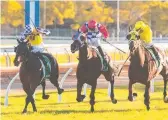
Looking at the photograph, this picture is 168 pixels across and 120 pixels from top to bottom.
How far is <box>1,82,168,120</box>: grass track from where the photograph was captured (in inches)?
393

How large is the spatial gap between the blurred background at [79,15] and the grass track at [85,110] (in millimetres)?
25813

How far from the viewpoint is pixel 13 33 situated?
4462 centimetres

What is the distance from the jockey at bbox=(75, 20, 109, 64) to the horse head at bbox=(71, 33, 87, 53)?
1.71ft

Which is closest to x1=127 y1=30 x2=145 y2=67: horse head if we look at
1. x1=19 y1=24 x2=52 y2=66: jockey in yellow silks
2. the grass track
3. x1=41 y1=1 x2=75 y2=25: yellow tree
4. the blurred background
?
the grass track

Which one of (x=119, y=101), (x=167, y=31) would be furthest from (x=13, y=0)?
Answer: (x=119, y=101)

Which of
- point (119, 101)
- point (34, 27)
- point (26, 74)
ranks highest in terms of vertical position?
point (34, 27)

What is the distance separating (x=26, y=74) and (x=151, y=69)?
2.58 metres

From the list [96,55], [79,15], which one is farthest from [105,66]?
[79,15]

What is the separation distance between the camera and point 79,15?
1644 inches

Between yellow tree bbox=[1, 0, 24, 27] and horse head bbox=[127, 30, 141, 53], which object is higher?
yellow tree bbox=[1, 0, 24, 27]

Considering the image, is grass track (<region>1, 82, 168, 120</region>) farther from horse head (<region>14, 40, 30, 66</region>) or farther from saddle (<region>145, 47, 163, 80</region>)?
horse head (<region>14, 40, 30, 66</region>)

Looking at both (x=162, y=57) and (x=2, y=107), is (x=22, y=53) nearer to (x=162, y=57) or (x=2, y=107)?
(x=2, y=107)

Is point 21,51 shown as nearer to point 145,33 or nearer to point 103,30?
point 103,30

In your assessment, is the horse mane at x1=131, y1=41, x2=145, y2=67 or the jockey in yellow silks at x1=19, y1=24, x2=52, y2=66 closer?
the jockey in yellow silks at x1=19, y1=24, x2=52, y2=66
